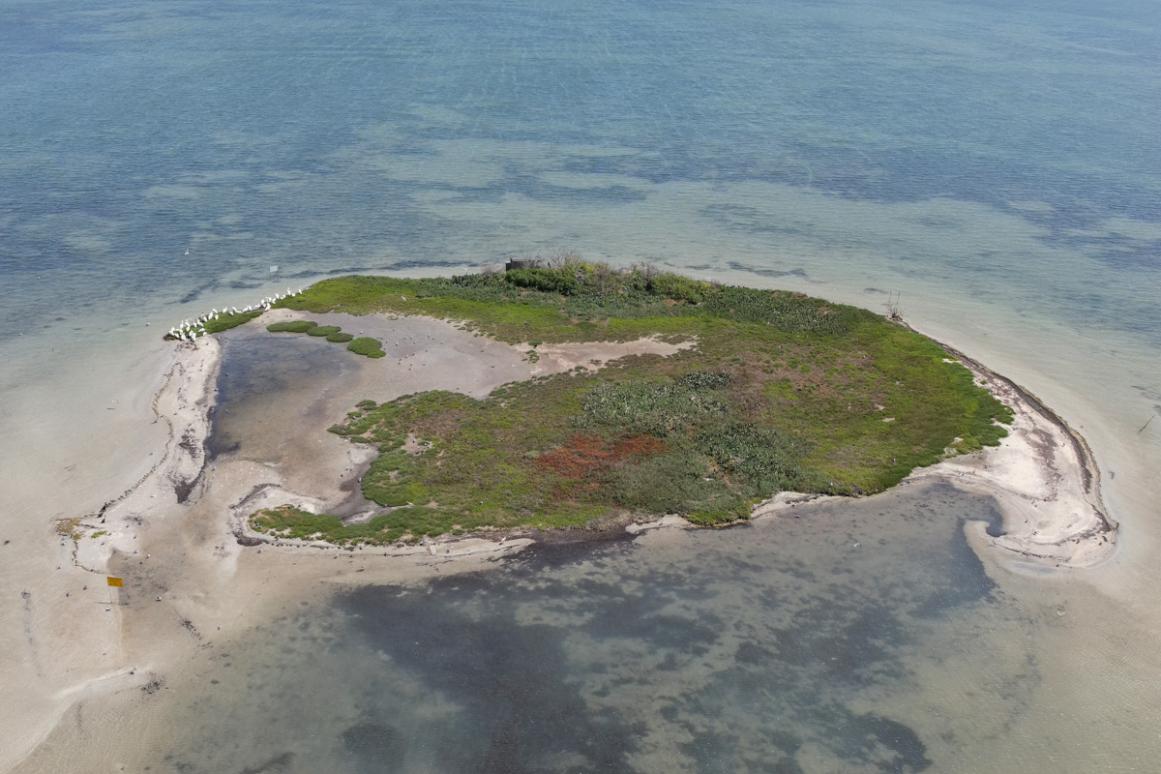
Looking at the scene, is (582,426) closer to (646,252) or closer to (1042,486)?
(1042,486)

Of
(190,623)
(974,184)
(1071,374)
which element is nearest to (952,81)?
(974,184)

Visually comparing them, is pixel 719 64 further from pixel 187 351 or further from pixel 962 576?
pixel 962 576

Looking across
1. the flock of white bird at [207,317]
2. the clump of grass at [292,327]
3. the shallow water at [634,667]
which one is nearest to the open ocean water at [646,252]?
the shallow water at [634,667]

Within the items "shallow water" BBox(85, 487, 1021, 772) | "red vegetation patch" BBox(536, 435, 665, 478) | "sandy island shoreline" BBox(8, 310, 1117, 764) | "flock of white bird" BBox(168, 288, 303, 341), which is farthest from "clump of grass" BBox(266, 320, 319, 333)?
"shallow water" BBox(85, 487, 1021, 772)

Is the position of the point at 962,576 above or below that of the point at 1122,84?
below

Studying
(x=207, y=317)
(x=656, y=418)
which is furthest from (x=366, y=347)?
(x=656, y=418)

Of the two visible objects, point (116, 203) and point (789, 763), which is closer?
point (789, 763)

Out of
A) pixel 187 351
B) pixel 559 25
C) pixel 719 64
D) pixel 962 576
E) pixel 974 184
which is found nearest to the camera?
pixel 962 576

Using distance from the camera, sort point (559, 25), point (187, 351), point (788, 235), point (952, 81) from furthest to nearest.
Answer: point (559, 25), point (952, 81), point (788, 235), point (187, 351)

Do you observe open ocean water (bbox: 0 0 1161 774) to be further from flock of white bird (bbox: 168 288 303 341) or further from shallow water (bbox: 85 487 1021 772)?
flock of white bird (bbox: 168 288 303 341)
